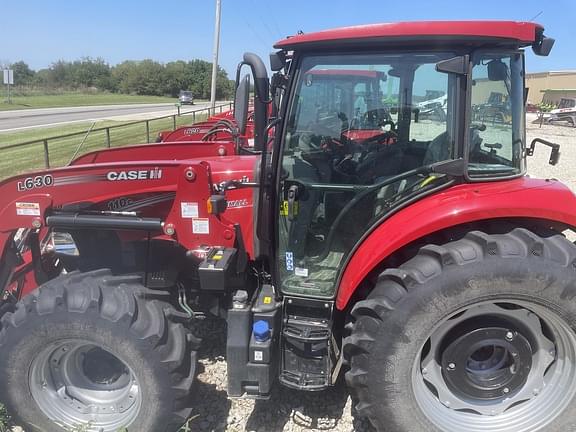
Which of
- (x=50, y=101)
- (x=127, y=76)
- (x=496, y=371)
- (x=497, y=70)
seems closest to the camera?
(x=497, y=70)

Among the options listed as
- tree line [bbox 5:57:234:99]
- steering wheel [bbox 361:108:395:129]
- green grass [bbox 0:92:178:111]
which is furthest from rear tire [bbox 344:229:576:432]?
tree line [bbox 5:57:234:99]

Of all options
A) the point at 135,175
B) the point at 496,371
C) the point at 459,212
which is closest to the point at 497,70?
the point at 459,212

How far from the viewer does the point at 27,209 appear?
2742 millimetres

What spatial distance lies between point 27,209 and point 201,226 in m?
1.01

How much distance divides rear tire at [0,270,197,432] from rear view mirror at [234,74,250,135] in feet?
3.38

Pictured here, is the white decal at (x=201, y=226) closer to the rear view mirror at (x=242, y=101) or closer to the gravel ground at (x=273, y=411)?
the rear view mirror at (x=242, y=101)

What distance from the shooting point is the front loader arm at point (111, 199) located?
2672 millimetres

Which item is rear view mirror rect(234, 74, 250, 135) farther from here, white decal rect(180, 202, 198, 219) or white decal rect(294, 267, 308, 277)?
white decal rect(294, 267, 308, 277)

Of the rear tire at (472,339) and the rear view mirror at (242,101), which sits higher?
the rear view mirror at (242,101)

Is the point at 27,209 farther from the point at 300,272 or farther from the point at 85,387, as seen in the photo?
the point at 300,272

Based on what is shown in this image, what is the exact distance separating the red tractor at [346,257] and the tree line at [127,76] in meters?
66.2

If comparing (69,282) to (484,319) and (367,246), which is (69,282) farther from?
(484,319)

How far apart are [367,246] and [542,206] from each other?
843 millimetres

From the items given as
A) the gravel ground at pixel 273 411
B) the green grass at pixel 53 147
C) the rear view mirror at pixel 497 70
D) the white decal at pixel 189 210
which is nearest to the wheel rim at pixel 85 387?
the gravel ground at pixel 273 411
